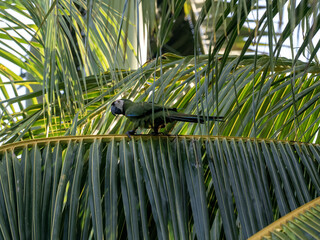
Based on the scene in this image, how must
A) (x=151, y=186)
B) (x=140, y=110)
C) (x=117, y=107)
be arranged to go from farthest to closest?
(x=117, y=107) < (x=140, y=110) < (x=151, y=186)

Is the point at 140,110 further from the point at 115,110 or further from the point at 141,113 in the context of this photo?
the point at 115,110

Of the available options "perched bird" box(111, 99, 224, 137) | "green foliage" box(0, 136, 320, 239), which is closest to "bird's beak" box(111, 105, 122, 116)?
"perched bird" box(111, 99, 224, 137)

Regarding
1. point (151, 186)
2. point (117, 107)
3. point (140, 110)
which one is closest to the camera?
point (151, 186)

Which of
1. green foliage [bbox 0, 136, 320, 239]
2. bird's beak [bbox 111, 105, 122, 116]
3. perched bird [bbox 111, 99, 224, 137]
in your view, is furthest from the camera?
bird's beak [bbox 111, 105, 122, 116]

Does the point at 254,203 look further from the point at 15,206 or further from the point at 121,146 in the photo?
the point at 15,206

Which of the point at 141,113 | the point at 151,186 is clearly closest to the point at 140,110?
the point at 141,113

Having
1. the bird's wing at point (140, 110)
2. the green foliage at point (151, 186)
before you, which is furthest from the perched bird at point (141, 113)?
the green foliage at point (151, 186)

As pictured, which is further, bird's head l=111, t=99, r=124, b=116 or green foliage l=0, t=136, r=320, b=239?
bird's head l=111, t=99, r=124, b=116

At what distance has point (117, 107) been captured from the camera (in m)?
2.02

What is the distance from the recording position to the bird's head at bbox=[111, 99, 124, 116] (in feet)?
6.49

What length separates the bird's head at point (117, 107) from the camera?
198cm

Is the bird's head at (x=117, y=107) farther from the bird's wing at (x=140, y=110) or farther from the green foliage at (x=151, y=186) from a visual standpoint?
the green foliage at (x=151, y=186)

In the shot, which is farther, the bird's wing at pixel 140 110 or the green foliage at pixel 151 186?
the bird's wing at pixel 140 110

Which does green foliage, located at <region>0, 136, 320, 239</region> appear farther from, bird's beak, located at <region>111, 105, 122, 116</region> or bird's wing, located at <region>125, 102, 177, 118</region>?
bird's beak, located at <region>111, 105, 122, 116</region>
